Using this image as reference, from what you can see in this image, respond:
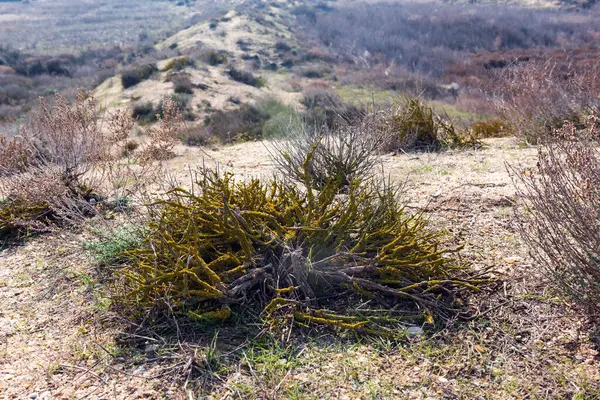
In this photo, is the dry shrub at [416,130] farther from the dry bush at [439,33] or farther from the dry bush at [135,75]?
the dry bush at [439,33]

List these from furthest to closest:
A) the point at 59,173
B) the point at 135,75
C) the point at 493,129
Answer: the point at 135,75 < the point at 493,129 < the point at 59,173

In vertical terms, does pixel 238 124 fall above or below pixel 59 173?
below

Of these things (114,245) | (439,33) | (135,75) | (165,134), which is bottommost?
(135,75)

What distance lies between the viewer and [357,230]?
3.24 m

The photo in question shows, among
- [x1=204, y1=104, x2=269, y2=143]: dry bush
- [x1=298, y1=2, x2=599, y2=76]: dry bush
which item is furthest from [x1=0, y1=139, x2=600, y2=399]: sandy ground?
[x1=298, y1=2, x2=599, y2=76]: dry bush

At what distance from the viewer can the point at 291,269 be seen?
9.54 feet

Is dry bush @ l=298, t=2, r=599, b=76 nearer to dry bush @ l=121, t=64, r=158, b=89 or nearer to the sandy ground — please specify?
dry bush @ l=121, t=64, r=158, b=89

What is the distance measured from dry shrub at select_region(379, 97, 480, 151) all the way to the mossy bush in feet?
12.7

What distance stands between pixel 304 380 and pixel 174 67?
22181 mm

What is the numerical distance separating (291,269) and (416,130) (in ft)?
15.0

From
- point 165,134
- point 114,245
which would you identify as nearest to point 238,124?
point 165,134

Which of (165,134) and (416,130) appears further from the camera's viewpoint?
(416,130)

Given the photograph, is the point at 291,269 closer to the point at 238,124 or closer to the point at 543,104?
the point at 543,104

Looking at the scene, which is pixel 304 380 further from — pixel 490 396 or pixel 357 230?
pixel 357 230
